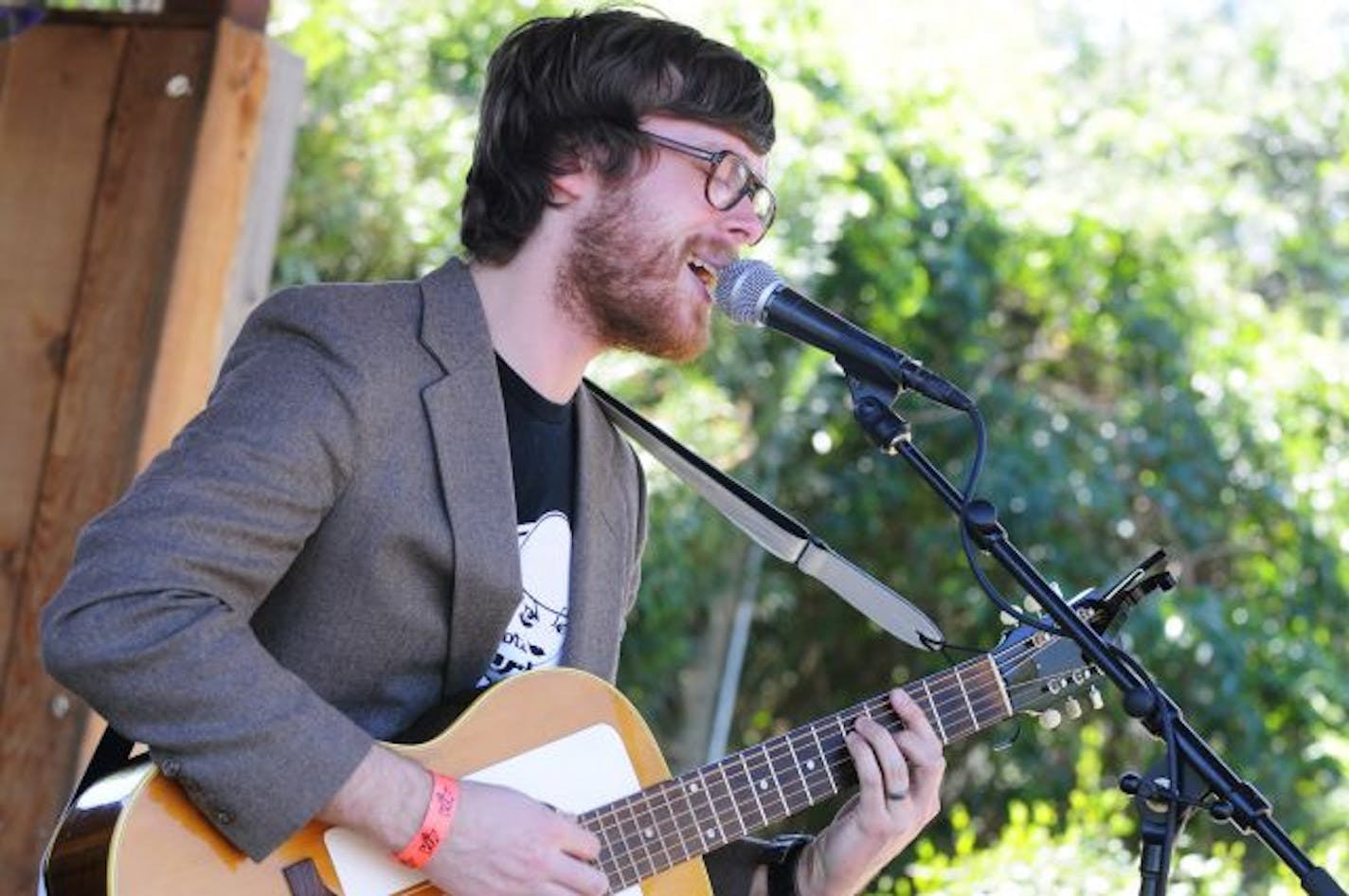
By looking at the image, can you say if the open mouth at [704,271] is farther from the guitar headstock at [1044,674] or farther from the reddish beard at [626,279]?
the guitar headstock at [1044,674]

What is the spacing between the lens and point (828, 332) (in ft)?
8.46

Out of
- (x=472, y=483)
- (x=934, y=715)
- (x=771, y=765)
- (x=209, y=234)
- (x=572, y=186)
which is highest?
(x=572, y=186)

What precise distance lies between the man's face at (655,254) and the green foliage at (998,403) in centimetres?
296

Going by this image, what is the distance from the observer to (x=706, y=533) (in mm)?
Result: 6258

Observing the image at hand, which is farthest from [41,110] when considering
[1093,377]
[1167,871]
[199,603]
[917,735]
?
[1093,377]

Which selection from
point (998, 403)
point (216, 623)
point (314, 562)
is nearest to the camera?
point (216, 623)

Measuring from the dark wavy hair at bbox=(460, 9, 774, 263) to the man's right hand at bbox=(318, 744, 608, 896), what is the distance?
33.0 inches

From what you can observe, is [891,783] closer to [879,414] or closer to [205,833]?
[879,414]

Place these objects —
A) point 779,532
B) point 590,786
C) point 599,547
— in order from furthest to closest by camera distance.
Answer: point 779,532 < point 599,547 < point 590,786

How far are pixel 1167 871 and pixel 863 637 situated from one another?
5033 millimetres

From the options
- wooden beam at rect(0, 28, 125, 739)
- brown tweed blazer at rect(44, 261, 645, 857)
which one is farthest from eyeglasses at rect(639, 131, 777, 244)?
wooden beam at rect(0, 28, 125, 739)

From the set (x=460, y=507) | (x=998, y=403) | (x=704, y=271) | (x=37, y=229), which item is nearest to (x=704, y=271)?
(x=704, y=271)

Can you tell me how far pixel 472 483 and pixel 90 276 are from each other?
155cm

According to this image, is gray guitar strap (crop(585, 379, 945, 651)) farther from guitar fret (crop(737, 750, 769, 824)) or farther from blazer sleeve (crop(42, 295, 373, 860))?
blazer sleeve (crop(42, 295, 373, 860))
